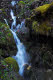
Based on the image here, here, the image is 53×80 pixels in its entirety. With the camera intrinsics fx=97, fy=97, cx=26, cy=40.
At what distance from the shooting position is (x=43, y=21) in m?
6.02

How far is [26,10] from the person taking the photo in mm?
11836

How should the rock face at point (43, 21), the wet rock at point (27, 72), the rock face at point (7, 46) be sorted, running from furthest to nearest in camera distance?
the rock face at point (7, 46)
the wet rock at point (27, 72)
the rock face at point (43, 21)

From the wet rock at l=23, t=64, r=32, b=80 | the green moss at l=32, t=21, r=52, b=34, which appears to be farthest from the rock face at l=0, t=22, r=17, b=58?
the green moss at l=32, t=21, r=52, b=34

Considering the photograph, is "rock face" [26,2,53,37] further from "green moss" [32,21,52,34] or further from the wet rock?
the wet rock

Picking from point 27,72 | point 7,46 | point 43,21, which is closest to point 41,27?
point 43,21

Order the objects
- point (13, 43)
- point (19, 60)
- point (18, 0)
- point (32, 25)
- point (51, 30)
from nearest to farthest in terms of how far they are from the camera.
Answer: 1. point (51, 30)
2. point (32, 25)
3. point (19, 60)
4. point (13, 43)
5. point (18, 0)

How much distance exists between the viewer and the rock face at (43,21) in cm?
570

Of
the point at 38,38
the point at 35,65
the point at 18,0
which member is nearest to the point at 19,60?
the point at 35,65

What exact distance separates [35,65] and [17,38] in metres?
3.63

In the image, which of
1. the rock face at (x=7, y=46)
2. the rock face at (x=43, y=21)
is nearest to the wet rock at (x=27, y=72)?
the rock face at (x=7, y=46)

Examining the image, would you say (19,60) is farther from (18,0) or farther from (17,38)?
(18,0)

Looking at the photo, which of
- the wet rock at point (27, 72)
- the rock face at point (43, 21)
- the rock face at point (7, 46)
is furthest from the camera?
the rock face at point (7, 46)

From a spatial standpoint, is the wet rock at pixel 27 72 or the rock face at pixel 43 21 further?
the wet rock at pixel 27 72

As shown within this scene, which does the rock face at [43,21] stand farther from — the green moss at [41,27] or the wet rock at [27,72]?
the wet rock at [27,72]
